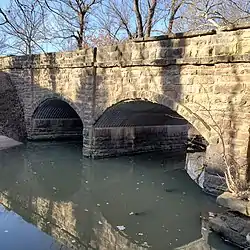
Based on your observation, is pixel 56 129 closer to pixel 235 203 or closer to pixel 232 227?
pixel 235 203

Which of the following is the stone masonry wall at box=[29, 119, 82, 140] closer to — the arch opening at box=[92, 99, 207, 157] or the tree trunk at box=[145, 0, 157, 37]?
the arch opening at box=[92, 99, 207, 157]

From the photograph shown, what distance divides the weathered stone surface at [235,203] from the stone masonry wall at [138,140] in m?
4.74

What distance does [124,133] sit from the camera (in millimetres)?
9594

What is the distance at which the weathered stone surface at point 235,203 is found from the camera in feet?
14.3

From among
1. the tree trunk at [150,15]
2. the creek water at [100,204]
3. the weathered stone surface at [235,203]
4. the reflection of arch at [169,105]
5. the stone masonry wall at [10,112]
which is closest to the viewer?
the weathered stone surface at [235,203]

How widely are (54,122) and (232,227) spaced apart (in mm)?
8573

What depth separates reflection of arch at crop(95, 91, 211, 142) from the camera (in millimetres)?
6131

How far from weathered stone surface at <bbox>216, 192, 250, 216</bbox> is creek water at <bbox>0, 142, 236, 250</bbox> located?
44 centimetres

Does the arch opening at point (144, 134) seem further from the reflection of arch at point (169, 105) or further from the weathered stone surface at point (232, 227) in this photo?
the weathered stone surface at point (232, 227)

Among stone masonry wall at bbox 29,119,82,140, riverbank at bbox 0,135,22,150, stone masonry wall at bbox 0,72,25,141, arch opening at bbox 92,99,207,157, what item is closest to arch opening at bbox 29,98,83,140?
stone masonry wall at bbox 29,119,82,140

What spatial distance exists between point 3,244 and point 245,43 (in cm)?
440

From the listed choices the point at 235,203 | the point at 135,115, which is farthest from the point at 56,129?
the point at 235,203

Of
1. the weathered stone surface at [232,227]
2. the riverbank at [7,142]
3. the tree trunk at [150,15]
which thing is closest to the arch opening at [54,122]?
the riverbank at [7,142]

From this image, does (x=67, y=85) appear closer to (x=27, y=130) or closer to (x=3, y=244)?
(x=27, y=130)
